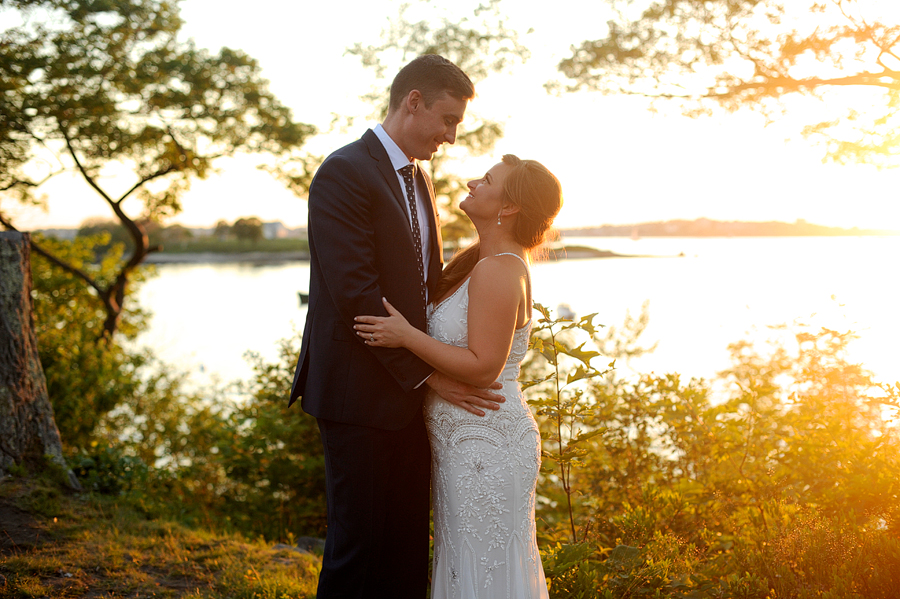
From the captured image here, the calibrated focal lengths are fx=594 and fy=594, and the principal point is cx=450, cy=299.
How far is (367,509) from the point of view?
2.22 meters

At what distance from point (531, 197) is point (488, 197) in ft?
0.57

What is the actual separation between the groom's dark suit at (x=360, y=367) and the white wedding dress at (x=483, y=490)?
144mm

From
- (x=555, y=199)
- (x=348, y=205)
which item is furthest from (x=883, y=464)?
(x=348, y=205)

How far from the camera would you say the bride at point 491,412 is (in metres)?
2.18

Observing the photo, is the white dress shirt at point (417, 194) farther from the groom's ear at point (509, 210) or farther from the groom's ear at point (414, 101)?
the groom's ear at point (509, 210)

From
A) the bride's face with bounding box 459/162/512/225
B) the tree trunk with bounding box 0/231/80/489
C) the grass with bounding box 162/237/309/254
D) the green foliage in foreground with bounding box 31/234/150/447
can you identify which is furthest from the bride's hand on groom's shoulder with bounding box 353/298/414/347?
the grass with bounding box 162/237/309/254

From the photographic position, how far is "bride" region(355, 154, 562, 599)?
2.18 m

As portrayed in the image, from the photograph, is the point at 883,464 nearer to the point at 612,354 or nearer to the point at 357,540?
the point at 357,540

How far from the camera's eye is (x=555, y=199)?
2.37 meters

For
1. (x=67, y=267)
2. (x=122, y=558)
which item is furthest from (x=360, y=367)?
(x=67, y=267)

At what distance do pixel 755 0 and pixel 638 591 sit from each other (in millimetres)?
5586

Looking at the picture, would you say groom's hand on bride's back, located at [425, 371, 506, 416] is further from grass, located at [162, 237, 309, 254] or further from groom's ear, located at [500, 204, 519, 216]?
grass, located at [162, 237, 309, 254]

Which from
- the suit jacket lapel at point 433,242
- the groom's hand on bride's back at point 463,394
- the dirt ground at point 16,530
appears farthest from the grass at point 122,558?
the suit jacket lapel at point 433,242

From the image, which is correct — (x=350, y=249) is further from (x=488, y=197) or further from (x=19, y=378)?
(x=19, y=378)
